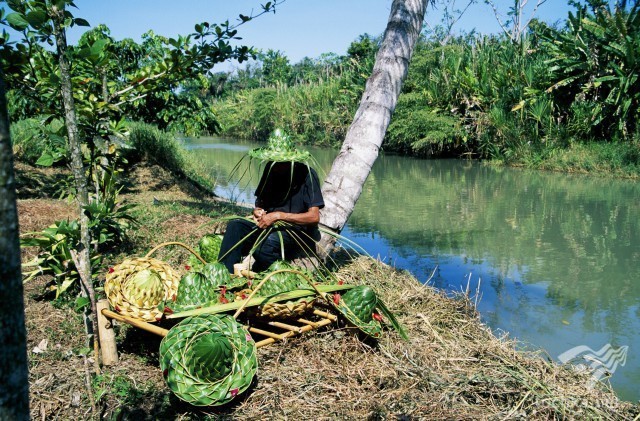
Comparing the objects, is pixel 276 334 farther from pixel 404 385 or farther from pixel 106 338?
pixel 106 338

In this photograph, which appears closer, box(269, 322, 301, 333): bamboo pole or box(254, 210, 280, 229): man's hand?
box(269, 322, 301, 333): bamboo pole

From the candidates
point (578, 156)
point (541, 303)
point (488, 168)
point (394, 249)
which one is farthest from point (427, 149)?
point (541, 303)

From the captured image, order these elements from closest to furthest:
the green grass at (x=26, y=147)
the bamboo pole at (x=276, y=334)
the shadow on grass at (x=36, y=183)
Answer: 1. the bamboo pole at (x=276, y=334)
2. the shadow on grass at (x=36, y=183)
3. the green grass at (x=26, y=147)

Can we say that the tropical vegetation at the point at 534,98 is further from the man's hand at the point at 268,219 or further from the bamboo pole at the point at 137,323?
the bamboo pole at the point at 137,323

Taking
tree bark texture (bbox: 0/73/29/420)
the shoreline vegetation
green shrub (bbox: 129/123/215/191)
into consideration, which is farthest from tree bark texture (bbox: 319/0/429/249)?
green shrub (bbox: 129/123/215/191)

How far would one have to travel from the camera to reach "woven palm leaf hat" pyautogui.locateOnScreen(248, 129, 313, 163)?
3.27 metres

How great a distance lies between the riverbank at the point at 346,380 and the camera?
7.34ft

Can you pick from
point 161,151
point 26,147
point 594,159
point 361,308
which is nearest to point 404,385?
point 361,308

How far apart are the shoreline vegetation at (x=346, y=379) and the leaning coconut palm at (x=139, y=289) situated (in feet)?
0.99

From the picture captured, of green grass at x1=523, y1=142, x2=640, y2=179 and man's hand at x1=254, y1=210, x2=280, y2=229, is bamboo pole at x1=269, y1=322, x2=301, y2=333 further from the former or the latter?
green grass at x1=523, y1=142, x2=640, y2=179

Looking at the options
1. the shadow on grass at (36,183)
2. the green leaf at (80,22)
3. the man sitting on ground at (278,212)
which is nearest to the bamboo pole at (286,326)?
the man sitting on ground at (278,212)

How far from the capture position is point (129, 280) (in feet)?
8.26

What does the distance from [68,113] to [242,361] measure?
1.41 m

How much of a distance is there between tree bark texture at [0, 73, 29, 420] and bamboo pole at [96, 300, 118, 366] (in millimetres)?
1748
